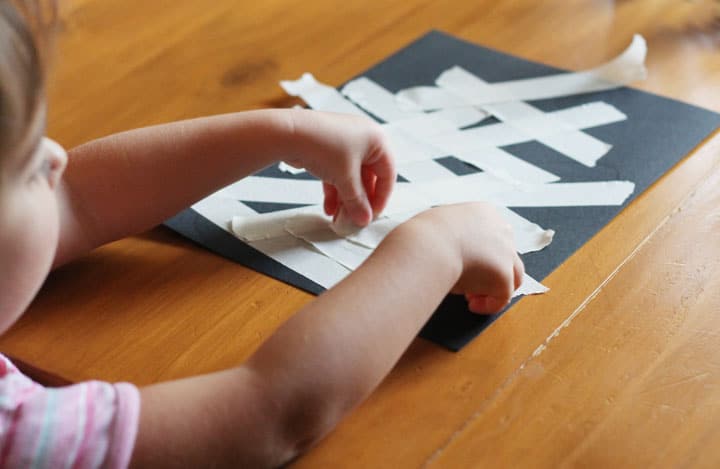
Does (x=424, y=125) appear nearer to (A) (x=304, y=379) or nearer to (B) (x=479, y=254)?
(B) (x=479, y=254)

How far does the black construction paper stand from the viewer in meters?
0.70

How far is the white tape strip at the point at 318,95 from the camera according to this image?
917mm

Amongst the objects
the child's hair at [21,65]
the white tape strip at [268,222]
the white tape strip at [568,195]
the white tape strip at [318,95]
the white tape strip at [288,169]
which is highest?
the child's hair at [21,65]

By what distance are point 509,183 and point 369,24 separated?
0.34 m

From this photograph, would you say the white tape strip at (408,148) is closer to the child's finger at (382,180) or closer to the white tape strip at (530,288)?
the child's finger at (382,180)

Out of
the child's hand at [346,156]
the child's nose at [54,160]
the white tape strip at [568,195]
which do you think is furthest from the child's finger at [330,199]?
the child's nose at [54,160]

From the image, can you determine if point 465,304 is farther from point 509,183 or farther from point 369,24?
point 369,24

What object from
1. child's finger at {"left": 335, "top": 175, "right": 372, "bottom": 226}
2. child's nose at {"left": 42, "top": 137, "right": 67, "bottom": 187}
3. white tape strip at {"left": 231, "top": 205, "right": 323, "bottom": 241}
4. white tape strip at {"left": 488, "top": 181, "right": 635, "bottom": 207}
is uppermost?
child's nose at {"left": 42, "top": 137, "right": 67, "bottom": 187}

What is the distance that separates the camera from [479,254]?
0.64 metres

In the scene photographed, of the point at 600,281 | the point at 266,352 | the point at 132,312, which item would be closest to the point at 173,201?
the point at 132,312

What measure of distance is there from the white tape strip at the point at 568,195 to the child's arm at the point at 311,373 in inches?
6.3

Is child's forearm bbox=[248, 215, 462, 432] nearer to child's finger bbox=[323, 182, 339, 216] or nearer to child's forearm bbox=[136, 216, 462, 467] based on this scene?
child's forearm bbox=[136, 216, 462, 467]

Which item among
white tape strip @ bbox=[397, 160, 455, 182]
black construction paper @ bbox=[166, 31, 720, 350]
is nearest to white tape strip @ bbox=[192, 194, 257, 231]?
black construction paper @ bbox=[166, 31, 720, 350]

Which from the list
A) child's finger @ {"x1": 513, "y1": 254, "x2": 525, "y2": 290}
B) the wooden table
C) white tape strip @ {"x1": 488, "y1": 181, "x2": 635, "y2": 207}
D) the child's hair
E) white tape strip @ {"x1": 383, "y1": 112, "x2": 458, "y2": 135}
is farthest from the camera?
white tape strip @ {"x1": 383, "y1": 112, "x2": 458, "y2": 135}
